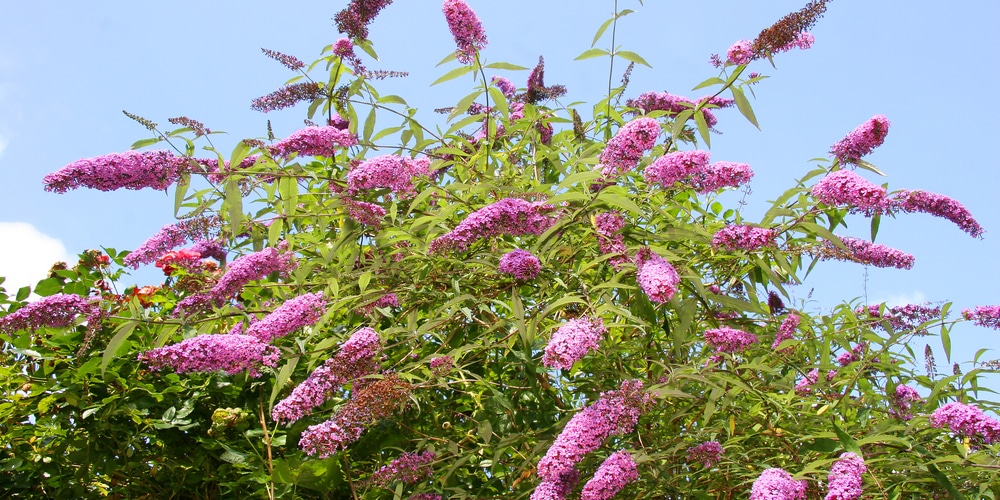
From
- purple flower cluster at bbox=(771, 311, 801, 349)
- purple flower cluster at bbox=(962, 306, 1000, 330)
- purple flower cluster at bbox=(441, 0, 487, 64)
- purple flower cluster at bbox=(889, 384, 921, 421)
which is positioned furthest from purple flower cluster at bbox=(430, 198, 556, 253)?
purple flower cluster at bbox=(962, 306, 1000, 330)

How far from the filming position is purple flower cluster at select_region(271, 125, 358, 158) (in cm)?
279

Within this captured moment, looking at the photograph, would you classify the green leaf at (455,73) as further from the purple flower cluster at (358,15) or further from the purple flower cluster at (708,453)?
the purple flower cluster at (708,453)

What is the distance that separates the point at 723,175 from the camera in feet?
8.45

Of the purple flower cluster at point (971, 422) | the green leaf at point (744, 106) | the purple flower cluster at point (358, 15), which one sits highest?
the purple flower cluster at point (358, 15)

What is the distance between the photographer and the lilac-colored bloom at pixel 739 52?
2717 millimetres

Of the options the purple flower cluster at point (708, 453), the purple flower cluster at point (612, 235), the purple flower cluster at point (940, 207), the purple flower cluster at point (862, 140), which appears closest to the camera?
the purple flower cluster at point (708, 453)

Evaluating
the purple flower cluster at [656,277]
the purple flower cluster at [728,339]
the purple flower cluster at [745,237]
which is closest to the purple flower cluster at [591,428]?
the purple flower cluster at [656,277]

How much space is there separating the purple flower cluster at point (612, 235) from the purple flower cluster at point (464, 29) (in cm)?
84

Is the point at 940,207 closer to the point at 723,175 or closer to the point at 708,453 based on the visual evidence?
the point at 723,175

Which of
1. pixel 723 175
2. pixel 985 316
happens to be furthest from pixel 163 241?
pixel 985 316

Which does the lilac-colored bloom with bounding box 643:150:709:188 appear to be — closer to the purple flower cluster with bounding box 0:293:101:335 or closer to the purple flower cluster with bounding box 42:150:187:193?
the purple flower cluster with bounding box 42:150:187:193

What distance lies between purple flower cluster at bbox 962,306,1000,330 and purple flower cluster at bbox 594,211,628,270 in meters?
1.29

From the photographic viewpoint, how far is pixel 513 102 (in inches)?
161

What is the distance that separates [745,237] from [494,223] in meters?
0.73
